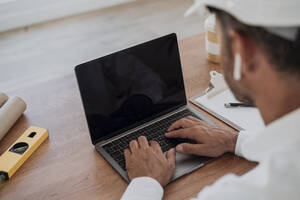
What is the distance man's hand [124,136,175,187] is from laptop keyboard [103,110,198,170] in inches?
1.2

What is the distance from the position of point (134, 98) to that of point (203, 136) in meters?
0.28

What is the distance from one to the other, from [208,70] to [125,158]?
24.9 inches

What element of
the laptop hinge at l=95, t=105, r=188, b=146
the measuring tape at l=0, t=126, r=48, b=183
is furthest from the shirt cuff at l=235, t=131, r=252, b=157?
the measuring tape at l=0, t=126, r=48, b=183

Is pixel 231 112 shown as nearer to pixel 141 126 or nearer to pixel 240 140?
pixel 240 140

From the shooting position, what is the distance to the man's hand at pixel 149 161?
42.9 inches

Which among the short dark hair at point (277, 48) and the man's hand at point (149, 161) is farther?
the man's hand at point (149, 161)

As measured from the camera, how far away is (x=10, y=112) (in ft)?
4.49

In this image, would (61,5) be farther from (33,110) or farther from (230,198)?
(230,198)

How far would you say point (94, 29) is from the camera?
3932 mm

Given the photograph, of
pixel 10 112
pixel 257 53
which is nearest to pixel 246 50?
pixel 257 53

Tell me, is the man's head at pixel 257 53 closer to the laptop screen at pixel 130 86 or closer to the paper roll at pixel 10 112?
the laptop screen at pixel 130 86

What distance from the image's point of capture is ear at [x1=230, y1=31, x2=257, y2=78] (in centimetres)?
75

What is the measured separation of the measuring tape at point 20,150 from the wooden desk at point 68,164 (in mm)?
19

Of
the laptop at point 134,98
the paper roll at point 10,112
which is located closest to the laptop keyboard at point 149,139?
the laptop at point 134,98
